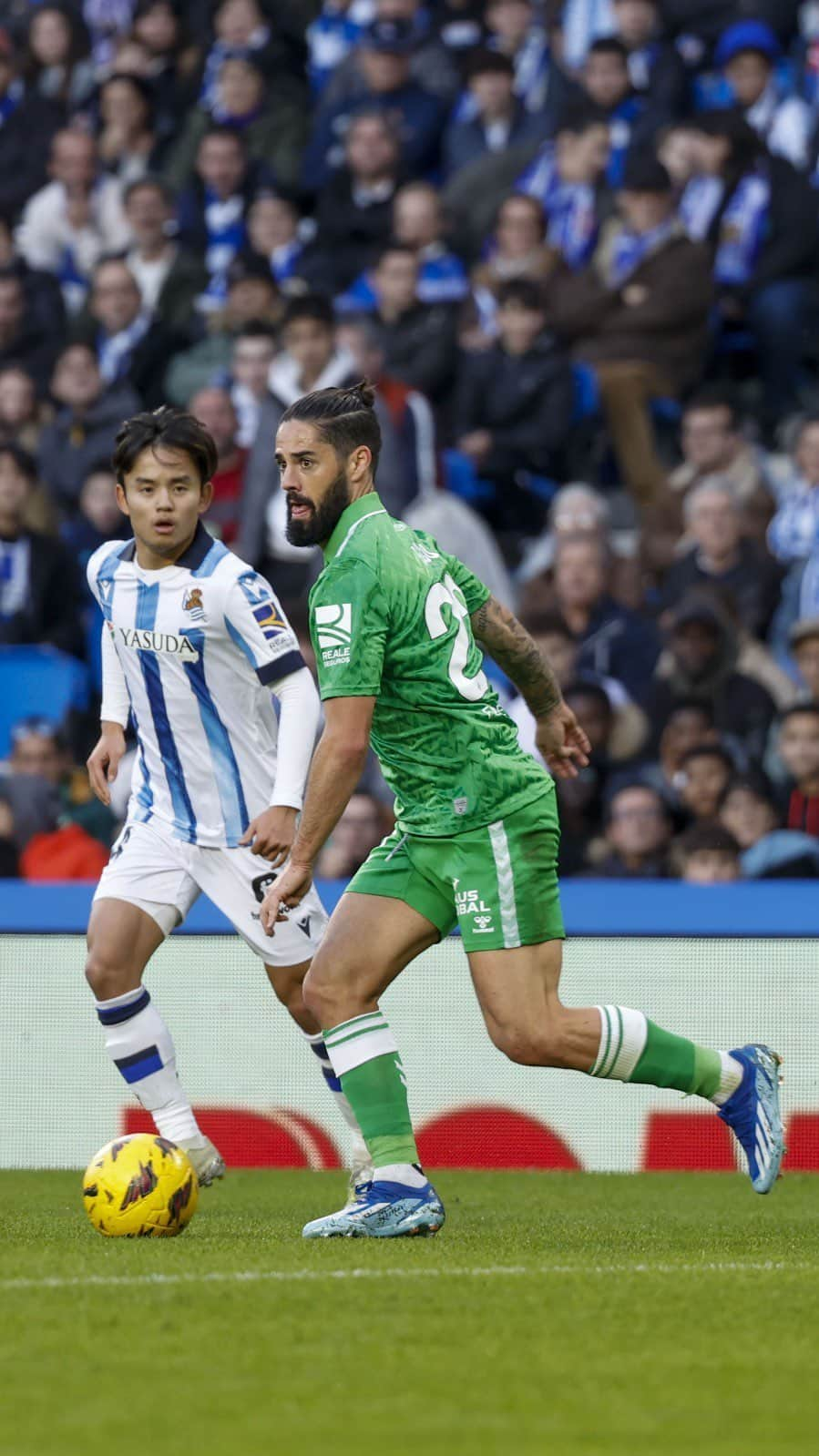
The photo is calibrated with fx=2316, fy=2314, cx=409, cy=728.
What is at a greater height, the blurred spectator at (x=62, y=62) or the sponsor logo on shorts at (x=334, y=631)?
the blurred spectator at (x=62, y=62)

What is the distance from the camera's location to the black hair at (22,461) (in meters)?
13.2

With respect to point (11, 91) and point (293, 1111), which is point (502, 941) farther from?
point (11, 91)

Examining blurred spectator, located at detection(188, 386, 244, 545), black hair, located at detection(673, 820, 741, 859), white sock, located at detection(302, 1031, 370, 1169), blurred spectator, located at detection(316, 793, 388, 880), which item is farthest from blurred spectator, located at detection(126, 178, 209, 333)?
white sock, located at detection(302, 1031, 370, 1169)

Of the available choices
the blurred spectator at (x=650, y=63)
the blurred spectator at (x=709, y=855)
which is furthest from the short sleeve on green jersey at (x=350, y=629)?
the blurred spectator at (x=650, y=63)

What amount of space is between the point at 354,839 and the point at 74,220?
6.69m

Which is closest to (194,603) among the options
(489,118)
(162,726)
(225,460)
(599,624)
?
(162,726)

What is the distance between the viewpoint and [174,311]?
1405cm

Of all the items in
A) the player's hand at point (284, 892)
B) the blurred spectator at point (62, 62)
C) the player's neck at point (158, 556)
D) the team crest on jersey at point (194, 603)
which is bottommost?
the player's hand at point (284, 892)

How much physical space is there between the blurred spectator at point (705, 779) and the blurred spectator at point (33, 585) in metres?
4.32

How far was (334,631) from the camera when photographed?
5.52 m

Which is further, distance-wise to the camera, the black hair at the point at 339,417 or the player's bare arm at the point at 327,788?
the black hair at the point at 339,417

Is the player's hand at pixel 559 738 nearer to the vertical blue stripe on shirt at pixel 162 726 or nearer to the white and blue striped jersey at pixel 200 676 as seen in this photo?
the white and blue striped jersey at pixel 200 676

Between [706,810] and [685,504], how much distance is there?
90.0 inches

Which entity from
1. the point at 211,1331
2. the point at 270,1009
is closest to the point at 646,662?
the point at 270,1009
